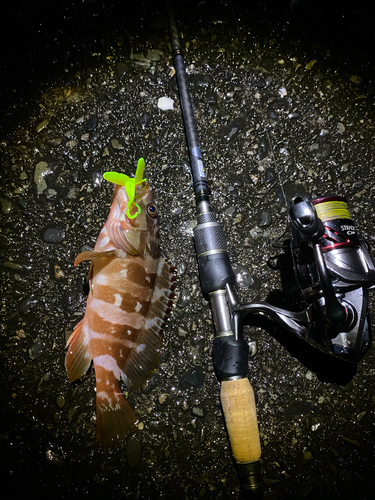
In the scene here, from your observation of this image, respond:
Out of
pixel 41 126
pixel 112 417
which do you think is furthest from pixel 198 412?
pixel 41 126

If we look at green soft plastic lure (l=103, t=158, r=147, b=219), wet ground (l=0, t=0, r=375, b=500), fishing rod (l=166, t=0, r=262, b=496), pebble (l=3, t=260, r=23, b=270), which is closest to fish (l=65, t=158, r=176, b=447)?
green soft plastic lure (l=103, t=158, r=147, b=219)

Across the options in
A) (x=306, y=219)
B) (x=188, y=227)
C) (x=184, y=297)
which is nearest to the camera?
(x=306, y=219)

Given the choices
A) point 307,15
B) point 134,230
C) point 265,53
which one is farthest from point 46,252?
point 307,15

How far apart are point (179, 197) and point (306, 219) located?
1.08 metres

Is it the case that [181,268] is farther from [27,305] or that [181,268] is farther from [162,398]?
[27,305]

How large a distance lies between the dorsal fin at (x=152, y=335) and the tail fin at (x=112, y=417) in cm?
13

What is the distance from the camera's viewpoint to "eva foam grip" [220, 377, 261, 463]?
1.68 m

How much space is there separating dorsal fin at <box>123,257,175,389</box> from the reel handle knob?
93 centimetres

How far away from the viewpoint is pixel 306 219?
4.98 feet

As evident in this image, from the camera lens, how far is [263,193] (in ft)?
7.67

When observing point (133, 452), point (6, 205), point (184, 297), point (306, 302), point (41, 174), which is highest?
point (41, 174)

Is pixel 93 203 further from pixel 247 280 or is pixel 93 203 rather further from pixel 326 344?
pixel 326 344

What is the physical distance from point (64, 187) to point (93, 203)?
27 centimetres

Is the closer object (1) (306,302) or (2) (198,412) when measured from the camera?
(1) (306,302)
